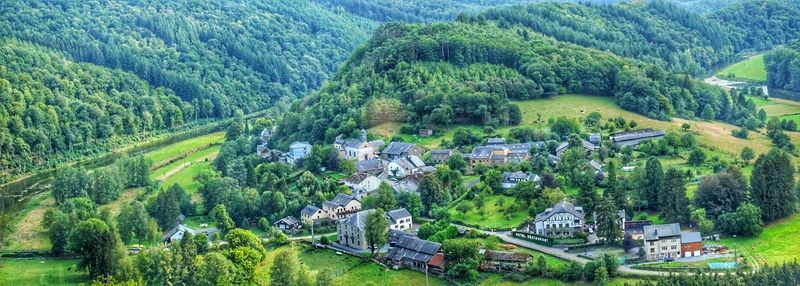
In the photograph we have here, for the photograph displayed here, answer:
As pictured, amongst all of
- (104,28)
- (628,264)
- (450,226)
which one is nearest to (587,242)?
(628,264)

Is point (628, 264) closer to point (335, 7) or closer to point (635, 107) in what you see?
point (635, 107)

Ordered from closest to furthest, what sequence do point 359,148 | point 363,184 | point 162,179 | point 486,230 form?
point 486,230 → point 363,184 → point 359,148 → point 162,179

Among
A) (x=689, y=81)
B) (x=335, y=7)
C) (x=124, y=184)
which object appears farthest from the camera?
(x=335, y=7)

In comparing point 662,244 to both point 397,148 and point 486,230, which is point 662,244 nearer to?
point 486,230

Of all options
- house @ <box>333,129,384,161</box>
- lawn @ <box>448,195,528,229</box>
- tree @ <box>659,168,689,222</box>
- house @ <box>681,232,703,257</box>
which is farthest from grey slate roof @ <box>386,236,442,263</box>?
house @ <box>333,129,384,161</box>

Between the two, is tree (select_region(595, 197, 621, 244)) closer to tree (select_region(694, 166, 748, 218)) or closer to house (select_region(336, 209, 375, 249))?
tree (select_region(694, 166, 748, 218))

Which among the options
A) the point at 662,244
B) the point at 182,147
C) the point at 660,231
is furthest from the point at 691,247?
the point at 182,147
